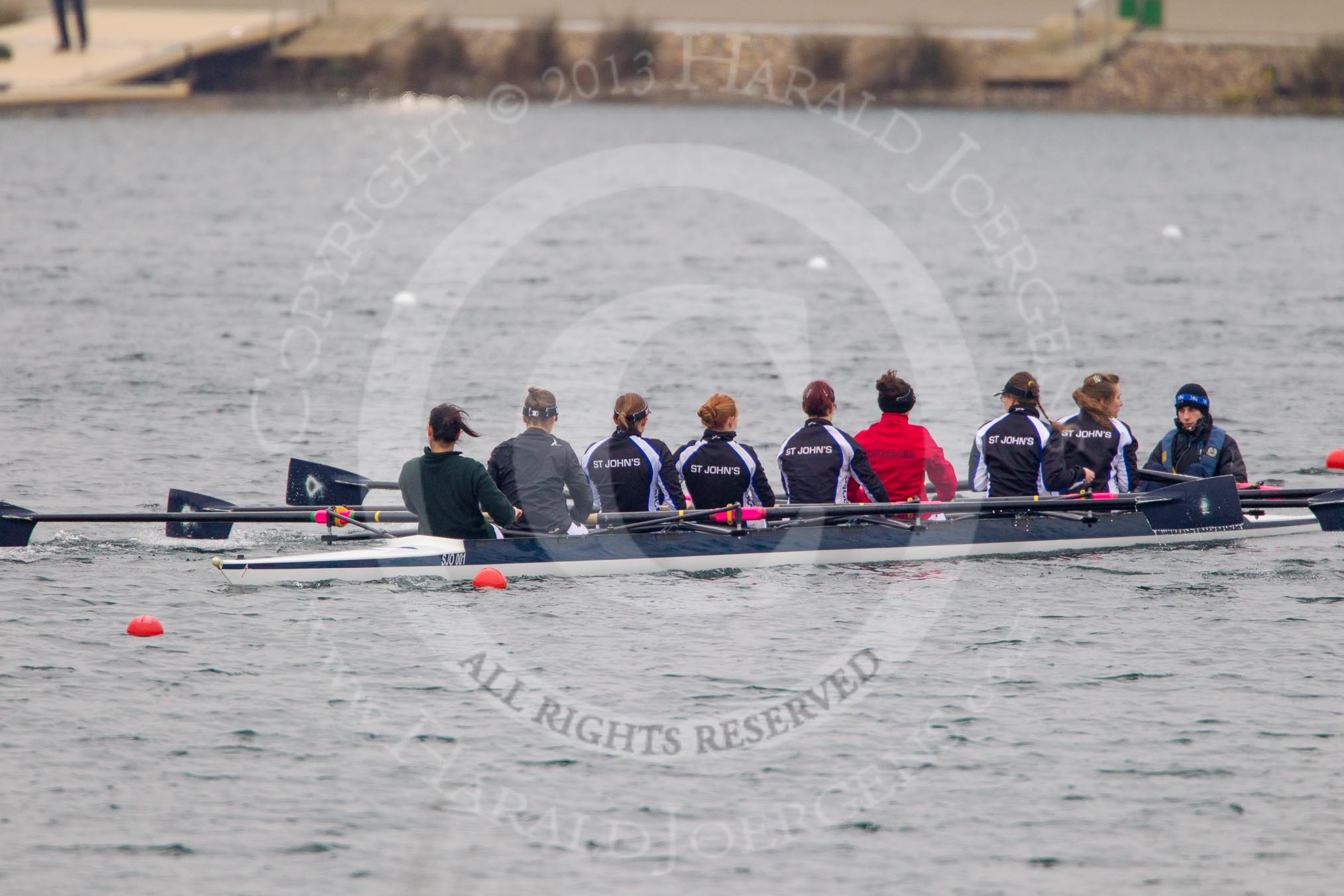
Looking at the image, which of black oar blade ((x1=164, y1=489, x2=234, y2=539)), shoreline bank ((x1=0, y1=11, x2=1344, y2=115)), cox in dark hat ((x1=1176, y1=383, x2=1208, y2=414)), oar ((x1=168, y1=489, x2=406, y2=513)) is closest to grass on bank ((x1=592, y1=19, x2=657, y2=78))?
shoreline bank ((x1=0, y1=11, x2=1344, y2=115))

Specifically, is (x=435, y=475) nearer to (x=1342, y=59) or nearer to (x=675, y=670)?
(x=675, y=670)

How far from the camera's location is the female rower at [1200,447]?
17.1m

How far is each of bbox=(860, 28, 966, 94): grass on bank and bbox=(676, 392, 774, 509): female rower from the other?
85108 mm

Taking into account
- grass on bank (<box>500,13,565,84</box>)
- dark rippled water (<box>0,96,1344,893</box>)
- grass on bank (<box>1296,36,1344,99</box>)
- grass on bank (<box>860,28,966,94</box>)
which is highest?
grass on bank (<box>500,13,565,84</box>)

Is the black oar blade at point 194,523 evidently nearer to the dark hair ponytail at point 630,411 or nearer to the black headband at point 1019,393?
the dark hair ponytail at point 630,411

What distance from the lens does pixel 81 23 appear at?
94.2 metres

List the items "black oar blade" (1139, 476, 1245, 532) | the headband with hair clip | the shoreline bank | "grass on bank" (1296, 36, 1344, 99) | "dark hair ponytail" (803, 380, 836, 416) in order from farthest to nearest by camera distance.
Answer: the shoreline bank, "grass on bank" (1296, 36, 1344, 99), "black oar blade" (1139, 476, 1245, 532), "dark hair ponytail" (803, 380, 836, 416), the headband with hair clip

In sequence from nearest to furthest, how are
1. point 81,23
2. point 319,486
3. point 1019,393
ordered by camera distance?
point 1019,393
point 319,486
point 81,23

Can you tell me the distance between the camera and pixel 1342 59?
89.4 meters

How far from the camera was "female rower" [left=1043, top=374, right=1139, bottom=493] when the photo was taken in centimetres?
1614

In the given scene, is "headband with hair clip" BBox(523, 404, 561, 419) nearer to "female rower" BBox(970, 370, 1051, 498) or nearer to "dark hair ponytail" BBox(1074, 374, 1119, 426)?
"female rower" BBox(970, 370, 1051, 498)

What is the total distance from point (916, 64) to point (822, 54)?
5.60 metres

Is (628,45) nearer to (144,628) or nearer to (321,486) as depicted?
(321,486)

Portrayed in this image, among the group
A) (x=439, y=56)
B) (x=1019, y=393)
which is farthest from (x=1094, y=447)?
(x=439, y=56)
